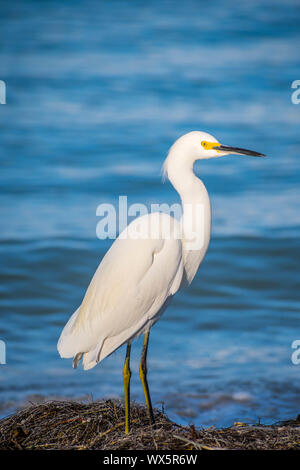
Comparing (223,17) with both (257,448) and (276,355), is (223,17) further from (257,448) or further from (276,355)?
(257,448)

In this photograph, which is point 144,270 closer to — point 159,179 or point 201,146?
point 201,146

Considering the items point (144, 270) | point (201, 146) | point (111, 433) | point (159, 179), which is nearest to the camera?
point (111, 433)

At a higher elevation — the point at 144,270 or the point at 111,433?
the point at 144,270

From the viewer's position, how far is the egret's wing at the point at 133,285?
3.89m

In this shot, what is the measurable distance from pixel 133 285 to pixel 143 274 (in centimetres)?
9

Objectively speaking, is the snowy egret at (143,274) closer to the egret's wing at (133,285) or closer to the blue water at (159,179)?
the egret's wing at (133,285)

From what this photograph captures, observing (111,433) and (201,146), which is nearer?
(111,433)

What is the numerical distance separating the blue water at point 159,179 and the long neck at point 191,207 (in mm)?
1889

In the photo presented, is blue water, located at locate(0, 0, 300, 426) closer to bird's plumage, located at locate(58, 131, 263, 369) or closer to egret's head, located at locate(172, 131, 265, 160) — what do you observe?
bird's plumage, located at locate(58, 131, 263, 369)

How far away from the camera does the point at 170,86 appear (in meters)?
18.1

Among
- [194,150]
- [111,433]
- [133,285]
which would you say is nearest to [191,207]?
[194,150]

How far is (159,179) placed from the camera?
1246 cm

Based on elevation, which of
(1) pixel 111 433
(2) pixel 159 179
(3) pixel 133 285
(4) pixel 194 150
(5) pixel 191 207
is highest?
(2) pixel 159 179

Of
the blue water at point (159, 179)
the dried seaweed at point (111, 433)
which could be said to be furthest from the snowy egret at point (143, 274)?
the blue water at point (159, 179)
